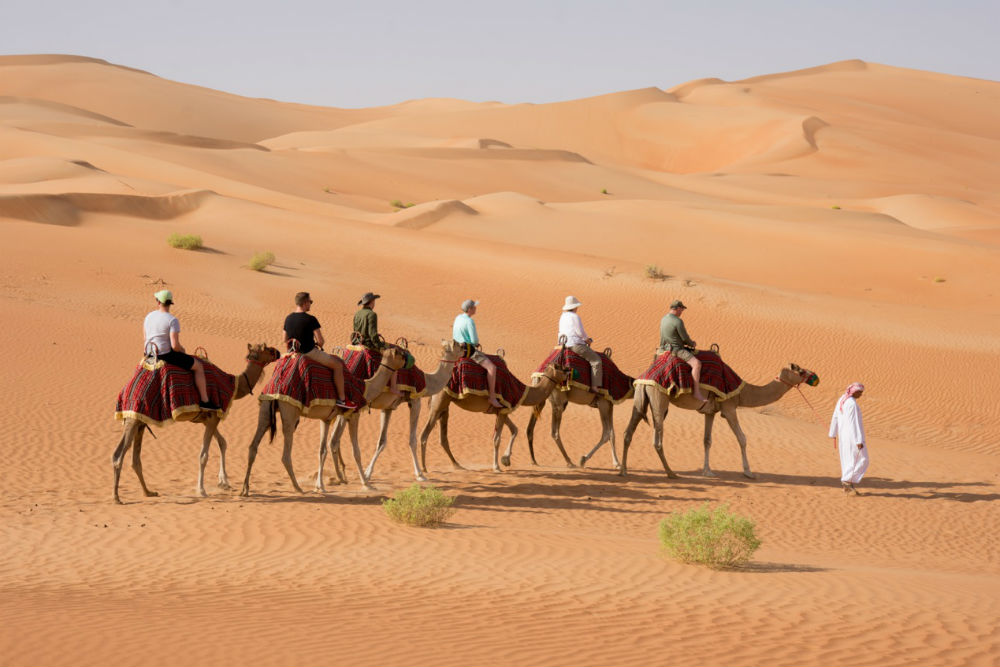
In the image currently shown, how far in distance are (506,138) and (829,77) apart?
186 ft

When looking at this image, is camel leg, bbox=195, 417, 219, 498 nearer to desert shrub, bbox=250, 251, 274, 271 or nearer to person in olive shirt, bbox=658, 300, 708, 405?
person in olive shirt, bbox=658, 300, 708, 405

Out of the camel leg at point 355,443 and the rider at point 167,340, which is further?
the camel leg at point 355,443

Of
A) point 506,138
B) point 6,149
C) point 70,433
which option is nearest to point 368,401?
point 70,433

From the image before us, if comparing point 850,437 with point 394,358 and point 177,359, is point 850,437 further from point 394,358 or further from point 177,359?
point 177,359

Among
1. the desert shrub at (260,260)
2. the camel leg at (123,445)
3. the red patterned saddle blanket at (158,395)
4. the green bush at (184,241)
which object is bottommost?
the camel leg at (123,445)

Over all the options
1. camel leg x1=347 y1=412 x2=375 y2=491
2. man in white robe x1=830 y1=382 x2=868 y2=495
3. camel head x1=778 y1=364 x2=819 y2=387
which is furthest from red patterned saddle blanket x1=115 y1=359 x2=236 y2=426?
man in white robe x1=830 y1=382 x2=868 y2=495

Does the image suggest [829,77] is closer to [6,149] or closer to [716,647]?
[6,149]

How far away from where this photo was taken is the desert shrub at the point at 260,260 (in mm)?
31984

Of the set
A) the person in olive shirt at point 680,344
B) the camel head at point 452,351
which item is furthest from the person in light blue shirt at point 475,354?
the person in olive shirt at point 680,344

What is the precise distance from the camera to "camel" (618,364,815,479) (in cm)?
1586

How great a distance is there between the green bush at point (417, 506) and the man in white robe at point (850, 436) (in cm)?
622

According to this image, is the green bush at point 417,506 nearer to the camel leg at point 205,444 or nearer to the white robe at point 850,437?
the camel leg at point 205,444

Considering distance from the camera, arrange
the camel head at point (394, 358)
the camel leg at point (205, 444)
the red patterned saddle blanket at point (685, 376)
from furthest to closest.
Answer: the red patterned saddle blanket at point (685, 376) < the camel head at point (394, 358) < the camel leg at point (205, 444)

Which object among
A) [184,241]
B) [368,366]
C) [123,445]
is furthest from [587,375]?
[184,241]
